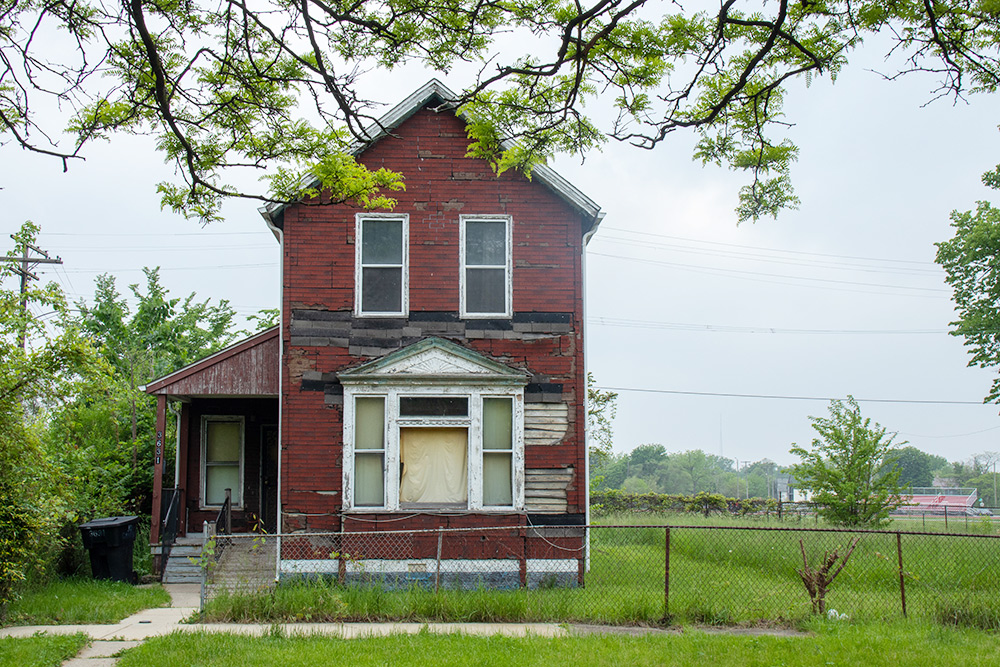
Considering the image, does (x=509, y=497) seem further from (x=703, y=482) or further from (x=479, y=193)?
(x=703, y=482)

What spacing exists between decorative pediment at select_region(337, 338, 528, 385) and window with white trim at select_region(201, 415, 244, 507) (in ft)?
15.8

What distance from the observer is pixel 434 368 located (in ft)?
44.6

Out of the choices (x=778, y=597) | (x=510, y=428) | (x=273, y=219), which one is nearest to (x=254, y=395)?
(x=273, y=219)

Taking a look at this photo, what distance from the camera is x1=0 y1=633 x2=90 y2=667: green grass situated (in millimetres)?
8281

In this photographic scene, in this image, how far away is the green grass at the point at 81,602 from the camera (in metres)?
10.8

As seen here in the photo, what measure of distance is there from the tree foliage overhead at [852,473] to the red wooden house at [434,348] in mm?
7731

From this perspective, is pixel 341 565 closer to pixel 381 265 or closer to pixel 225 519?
pixel 225 519

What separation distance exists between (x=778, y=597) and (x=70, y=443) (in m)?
14.0

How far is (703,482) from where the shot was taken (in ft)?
357

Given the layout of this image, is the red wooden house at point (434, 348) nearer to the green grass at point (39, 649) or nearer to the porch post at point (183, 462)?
the porch post at point (183, 462)

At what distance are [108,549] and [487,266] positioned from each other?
7890mm

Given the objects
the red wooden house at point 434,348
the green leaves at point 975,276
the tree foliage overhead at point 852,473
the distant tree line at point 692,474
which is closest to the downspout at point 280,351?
the red wooden house at point 434,348

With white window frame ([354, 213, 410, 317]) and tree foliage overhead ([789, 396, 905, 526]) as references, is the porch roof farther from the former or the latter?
tree foliage overhead ([789, 396, 905, 526])

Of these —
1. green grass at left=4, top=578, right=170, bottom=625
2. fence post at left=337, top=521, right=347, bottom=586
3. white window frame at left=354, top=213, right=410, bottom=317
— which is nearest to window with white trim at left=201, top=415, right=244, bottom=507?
green grass at left=4, top=578, right=170, bottom=625
